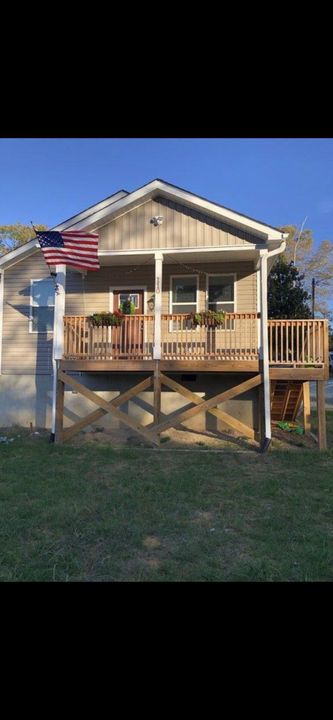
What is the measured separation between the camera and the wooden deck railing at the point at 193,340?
831 cm

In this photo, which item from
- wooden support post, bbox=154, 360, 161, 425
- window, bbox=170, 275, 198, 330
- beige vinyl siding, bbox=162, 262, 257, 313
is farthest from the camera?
window, bbox=170, 275, 198, 330

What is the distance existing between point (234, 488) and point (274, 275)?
1913 cm

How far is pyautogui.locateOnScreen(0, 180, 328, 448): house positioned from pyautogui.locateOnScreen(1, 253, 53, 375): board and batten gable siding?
0.03 meters

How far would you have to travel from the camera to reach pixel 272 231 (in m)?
8.28

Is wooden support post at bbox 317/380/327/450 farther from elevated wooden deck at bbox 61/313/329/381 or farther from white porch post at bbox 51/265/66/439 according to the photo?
white porch post at bbox 51/265/66/439

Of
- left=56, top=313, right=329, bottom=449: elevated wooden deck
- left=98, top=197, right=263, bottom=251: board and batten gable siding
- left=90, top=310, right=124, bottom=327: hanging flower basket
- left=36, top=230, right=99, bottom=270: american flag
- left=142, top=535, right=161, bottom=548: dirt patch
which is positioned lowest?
left=142, top=535, right=161, bottom=548: dirt patch

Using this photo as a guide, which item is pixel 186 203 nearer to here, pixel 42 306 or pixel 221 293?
pixel 221 293

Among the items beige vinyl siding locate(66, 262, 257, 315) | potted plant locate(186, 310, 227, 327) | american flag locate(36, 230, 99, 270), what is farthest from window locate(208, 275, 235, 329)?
american flag locate(36, 230, 99, 270)

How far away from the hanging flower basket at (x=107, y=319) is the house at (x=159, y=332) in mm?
152

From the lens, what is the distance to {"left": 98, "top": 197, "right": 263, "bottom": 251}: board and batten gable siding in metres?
8.71

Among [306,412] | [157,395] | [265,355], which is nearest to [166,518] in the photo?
[157,395]

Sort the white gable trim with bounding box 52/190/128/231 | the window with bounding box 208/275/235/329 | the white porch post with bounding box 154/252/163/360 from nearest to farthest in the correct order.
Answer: the white porch post with bounding box 154/252/163/360 → the white gable trim with bounding box 52/190/128/231 → the window with bounding box 208/275/235/329

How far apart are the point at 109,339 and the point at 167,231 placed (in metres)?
2.92

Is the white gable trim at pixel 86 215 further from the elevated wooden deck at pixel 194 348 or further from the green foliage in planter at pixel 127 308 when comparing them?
the elevated wooden deck at pixel 194 348
